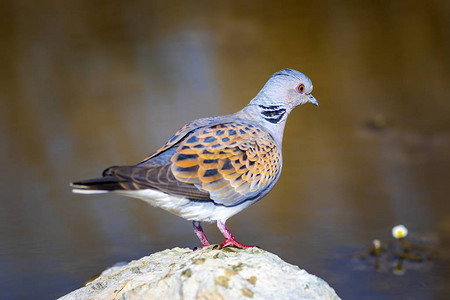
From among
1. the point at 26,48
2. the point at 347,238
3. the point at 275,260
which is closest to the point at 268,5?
the point at 26,48

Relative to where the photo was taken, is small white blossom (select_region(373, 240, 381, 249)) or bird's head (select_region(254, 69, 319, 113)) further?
small white blossom (select_region(373, 240, 381, 249))

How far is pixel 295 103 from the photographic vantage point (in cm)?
446

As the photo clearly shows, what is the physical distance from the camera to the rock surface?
10.6ft

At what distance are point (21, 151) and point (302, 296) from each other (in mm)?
5869

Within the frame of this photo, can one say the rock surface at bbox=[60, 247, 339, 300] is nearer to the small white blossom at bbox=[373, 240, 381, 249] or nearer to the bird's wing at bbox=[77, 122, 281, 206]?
the bird's wing at bbox=[77, 122, 281, 206]

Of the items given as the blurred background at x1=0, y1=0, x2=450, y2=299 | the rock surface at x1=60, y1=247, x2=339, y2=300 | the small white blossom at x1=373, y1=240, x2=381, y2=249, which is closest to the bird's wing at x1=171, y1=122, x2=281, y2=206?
the rock surface at x1=60, y1=247, x2=339, y2=300

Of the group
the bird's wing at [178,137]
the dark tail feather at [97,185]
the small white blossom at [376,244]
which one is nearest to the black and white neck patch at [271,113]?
the bird's wing at [178,137]

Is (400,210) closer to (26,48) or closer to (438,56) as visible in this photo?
(438,56)

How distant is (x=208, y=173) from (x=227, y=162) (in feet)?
0.51

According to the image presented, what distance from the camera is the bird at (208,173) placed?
349 cm

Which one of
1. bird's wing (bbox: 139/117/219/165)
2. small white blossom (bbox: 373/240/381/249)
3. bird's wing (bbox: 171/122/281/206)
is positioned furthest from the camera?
small white blossom (bbox: 373/240/381/249)

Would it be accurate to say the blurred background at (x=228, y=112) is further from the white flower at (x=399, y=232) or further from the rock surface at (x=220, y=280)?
the rock surface at (x=220, y=280)

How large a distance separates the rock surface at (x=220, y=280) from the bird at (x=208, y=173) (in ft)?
0.84

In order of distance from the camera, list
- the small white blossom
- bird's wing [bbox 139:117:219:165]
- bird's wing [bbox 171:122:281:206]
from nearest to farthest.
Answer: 1. bird's wing [bbox 171:122:281:206]
2. bird's wing [bbox 139:117:219:165]
3. the small white blossom
